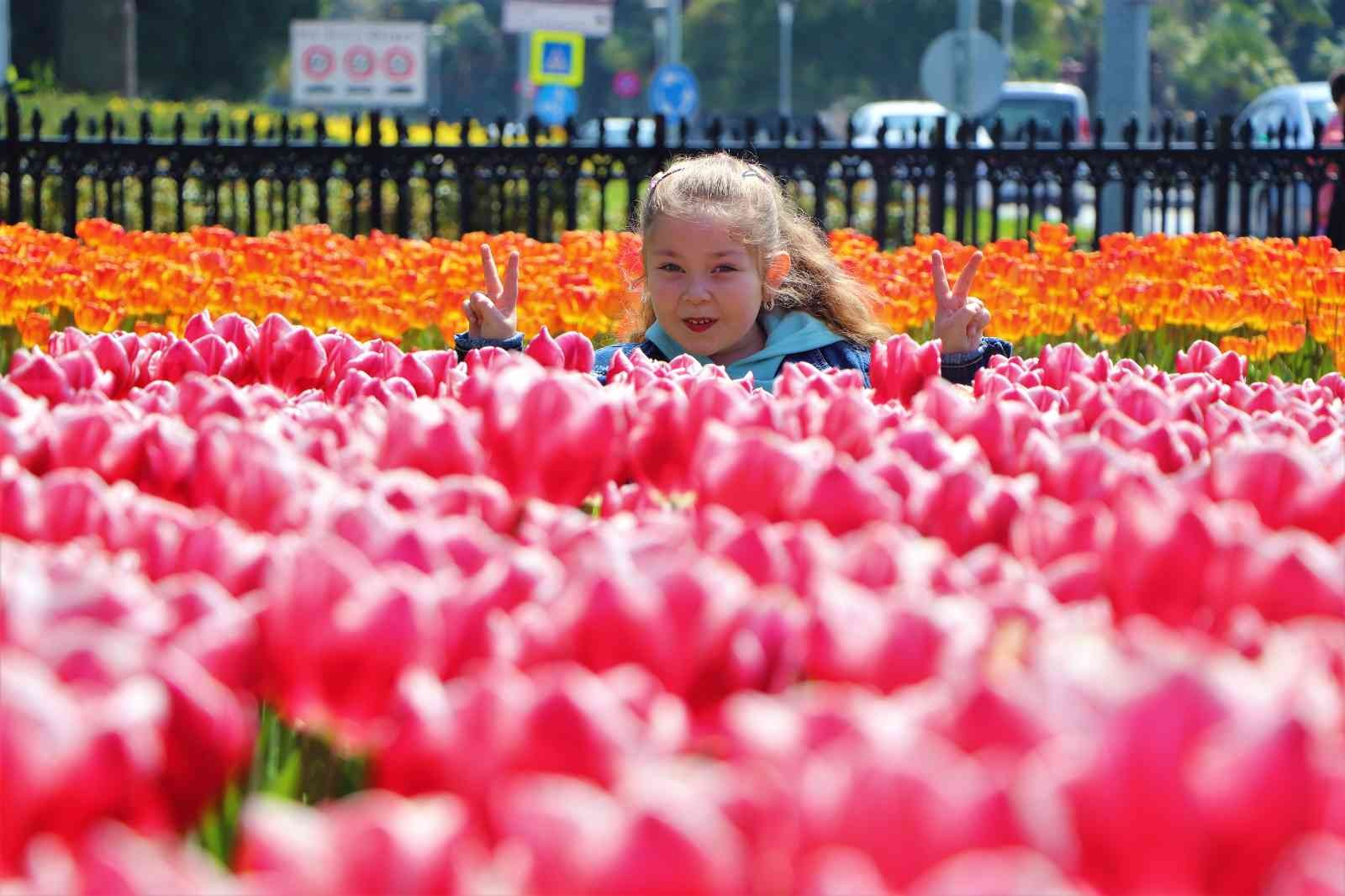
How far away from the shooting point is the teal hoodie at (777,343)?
5.19 meters

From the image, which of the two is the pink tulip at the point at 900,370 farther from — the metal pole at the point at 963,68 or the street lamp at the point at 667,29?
the street lamp at the point at 667,29

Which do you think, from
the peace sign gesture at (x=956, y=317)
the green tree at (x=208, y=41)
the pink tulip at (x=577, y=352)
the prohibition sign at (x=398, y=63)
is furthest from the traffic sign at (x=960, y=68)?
the green tree at (x=208, y=41)

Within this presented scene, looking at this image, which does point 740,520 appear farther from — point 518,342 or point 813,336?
point 813,336

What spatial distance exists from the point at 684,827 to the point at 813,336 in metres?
4.49

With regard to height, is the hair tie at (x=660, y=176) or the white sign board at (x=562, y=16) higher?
the white sign board at (x=562, y=16)

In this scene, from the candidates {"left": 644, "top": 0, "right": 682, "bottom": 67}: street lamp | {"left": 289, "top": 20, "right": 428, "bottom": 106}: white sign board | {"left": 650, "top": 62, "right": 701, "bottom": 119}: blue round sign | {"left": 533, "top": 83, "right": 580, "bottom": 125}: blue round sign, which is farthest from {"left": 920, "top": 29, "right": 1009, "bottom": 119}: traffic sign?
{"left": 644, "top": 0, "right": 682, "bottom": 67}: street lamp

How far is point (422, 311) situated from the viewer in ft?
22.0

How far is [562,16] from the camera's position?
25.2m

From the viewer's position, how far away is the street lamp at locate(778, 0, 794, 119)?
75.9m

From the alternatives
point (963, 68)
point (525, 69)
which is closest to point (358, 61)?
point (525, 69)

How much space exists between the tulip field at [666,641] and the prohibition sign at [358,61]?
25634 mm

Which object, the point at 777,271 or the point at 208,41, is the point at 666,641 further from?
the point at 208,41

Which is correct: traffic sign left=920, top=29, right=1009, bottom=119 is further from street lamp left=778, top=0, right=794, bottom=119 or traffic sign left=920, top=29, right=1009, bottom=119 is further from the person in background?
street lamp left=778, top=0, right=794, bottom=119

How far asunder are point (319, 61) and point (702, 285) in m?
23.1
